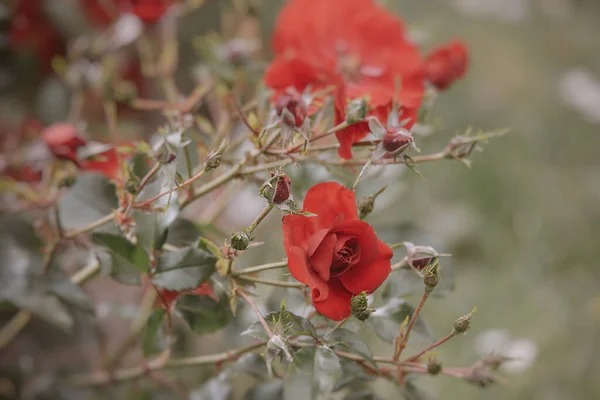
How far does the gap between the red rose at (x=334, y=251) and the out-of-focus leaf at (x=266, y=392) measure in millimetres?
118

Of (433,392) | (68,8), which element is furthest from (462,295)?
(68,8)

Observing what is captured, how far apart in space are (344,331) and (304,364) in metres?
0.03

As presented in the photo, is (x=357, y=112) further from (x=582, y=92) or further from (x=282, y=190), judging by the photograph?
(x=582, y=92)

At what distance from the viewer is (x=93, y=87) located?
1.66 ft

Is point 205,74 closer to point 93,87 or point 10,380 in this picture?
point 93,87

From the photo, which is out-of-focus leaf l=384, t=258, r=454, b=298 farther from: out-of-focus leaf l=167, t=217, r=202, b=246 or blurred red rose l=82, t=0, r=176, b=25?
blurred red rose l=82, t=0, r=176, b=25

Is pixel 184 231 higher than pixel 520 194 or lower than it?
higher

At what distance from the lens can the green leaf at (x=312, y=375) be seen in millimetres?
255

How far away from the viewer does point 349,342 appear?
0.91ft

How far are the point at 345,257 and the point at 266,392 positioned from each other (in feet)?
0.47

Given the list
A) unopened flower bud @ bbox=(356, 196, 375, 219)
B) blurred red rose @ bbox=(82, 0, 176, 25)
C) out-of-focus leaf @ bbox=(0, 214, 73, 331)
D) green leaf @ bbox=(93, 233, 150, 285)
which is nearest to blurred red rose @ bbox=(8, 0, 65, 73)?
blurred red rose @ bbox=(82, 0, 176, 25)

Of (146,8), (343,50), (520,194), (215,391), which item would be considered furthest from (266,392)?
(520,194)

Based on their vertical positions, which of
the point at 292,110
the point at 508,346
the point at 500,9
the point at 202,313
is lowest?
the point at 508,346

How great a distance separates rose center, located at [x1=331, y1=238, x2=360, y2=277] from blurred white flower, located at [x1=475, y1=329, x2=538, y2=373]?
35cm
